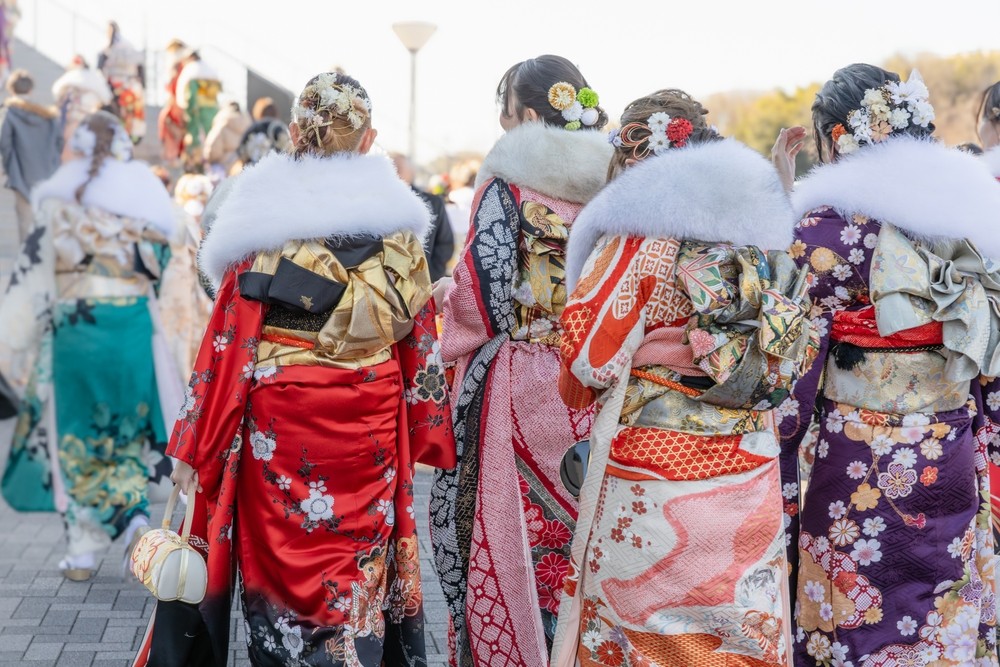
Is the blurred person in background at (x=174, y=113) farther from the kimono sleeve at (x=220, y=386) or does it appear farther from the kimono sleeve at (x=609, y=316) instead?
the kimono sleeve at (x=609, y=316)

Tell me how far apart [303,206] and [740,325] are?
1275 millimetres

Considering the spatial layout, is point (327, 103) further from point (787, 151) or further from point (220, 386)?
point (787, 151)

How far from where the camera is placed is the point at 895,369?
3.33 meters

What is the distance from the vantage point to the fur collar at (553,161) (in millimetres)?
3617

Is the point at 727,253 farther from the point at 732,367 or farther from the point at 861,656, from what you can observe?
the point at 861,656

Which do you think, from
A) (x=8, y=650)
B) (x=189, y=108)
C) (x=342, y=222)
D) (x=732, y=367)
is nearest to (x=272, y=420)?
(x=342, y=222)

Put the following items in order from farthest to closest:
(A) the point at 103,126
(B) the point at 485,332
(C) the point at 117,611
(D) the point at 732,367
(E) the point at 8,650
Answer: (A) the point at 103,126 → (C) the point at 117,611 → (E) the point at 8,650 → (B) the point at 485,332 → (D) the point at 732,367

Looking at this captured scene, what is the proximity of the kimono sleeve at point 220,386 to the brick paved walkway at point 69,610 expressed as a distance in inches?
47.2

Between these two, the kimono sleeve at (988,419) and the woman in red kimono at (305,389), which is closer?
the woman in red kimono at (305,389)

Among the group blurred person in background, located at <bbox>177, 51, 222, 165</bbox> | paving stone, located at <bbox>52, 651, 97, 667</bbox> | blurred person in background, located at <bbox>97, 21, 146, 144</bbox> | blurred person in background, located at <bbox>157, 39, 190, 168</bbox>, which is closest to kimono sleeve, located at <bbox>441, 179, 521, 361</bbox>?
paving stone, located at <bbox>52, 651, 97, 667</bbox>

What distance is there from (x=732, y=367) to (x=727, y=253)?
0.28m

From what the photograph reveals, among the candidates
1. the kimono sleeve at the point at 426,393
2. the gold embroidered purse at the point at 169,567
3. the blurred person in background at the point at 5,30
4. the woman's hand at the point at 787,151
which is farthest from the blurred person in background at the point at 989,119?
the blurred person in background at the point at 5,30

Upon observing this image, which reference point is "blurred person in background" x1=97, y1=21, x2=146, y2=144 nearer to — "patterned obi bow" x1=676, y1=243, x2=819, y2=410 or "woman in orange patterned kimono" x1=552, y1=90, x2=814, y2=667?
"woman in orange patterned kimono" x1=552, y1=90, x2=814, y2=667

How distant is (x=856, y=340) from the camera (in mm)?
3359
